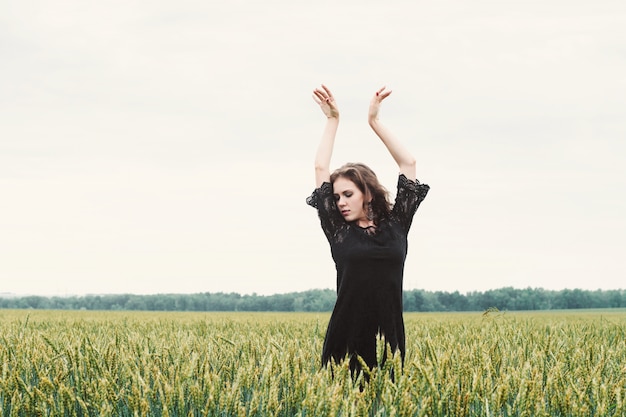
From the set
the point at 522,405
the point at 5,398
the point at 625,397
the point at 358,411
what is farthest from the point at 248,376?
the point at 625,397

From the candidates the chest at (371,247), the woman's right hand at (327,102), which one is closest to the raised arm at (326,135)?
the woman's right hand at (327,102)

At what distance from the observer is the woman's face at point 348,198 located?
376 cm

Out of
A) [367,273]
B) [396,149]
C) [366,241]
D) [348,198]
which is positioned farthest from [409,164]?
[367,273]

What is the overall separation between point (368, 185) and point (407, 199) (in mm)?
267

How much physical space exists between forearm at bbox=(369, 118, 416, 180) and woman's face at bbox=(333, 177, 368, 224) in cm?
33

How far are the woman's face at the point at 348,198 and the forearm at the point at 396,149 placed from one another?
1.10 feet

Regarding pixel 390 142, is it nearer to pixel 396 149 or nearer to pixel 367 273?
pixel 396 149

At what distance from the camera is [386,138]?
3.94 meters

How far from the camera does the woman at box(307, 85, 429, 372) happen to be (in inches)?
147

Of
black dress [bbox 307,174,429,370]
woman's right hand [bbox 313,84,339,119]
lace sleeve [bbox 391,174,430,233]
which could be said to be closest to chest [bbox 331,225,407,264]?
black dress [bbox 307,174,429,370]

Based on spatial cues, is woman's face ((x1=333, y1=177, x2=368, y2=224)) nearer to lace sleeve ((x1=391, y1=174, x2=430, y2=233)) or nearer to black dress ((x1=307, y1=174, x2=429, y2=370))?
black dress ((x1=307, y1=174, x2=429, y2=370))

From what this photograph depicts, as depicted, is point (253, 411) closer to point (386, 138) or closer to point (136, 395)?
point (136, 395)

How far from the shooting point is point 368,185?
379cm

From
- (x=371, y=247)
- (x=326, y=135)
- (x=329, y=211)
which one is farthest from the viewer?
(x=326, y=135)
